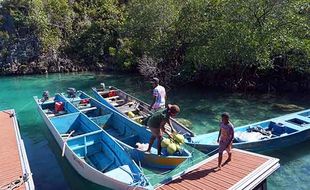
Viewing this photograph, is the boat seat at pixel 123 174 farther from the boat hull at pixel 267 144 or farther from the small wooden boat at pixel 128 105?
the small wooden boat at pixel 128 105

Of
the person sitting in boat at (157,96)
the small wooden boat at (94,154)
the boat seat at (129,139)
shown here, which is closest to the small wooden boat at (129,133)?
the boat seat at (129,139)

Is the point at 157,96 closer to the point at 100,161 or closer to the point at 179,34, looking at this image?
the point at 100,161

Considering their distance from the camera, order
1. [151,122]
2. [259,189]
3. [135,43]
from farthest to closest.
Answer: [135,43], [151,122], [259,189]

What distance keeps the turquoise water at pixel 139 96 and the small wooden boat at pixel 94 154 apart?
702 millimetres

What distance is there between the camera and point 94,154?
12.0 meters

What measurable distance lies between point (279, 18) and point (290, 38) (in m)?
1.32

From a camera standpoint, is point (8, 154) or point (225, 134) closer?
point (225, 134)

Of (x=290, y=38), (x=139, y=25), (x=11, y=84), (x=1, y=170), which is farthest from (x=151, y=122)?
(x=11, y=84)

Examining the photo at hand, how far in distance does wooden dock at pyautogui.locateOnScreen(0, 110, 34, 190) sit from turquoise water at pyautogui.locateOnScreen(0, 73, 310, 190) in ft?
4.24

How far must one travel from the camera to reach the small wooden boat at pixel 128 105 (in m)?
13.9

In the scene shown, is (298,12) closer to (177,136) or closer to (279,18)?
(279,18)

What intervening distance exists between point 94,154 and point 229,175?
17.9ft

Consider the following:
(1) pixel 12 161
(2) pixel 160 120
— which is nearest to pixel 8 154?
(1) pixel 12 161

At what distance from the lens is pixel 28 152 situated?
1382cm
